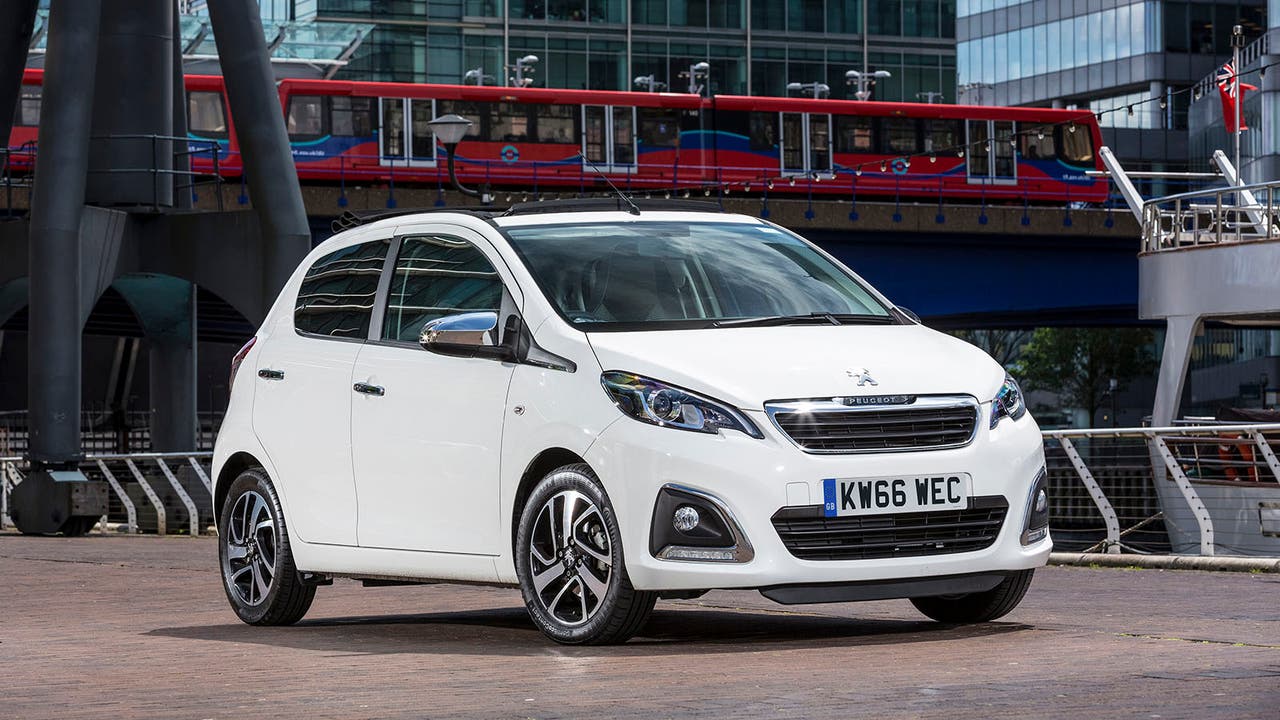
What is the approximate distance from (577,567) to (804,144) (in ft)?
134

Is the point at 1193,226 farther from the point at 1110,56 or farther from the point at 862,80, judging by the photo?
the point at 1110,56

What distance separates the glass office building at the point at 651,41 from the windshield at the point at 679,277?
73.9 metres

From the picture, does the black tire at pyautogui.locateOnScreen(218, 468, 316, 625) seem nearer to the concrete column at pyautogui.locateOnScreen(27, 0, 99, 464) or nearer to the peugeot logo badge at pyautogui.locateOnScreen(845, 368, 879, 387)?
the peugeot logo badge at pyautogui.locateOnScreen(845, 368, 879, 387)

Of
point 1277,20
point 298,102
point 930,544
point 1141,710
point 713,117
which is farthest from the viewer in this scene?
point 1277,20

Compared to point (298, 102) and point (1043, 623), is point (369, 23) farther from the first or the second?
point (1043, 623)

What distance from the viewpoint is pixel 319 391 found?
9.45 m

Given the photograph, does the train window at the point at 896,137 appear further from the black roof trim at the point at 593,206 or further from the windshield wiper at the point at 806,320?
the windshield wiper at the point at 806,320

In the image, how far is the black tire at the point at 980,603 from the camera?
828 cm

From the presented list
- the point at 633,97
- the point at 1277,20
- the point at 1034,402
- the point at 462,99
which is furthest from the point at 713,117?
the point at 1034,402

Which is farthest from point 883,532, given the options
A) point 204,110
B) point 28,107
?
point 28,107

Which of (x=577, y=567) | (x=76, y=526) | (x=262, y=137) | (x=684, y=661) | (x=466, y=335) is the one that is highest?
(x=262, y=137)

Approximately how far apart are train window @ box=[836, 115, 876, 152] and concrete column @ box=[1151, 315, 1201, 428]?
62.6 feet

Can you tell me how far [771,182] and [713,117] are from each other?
12.5 ft

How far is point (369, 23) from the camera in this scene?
81.4 metres
